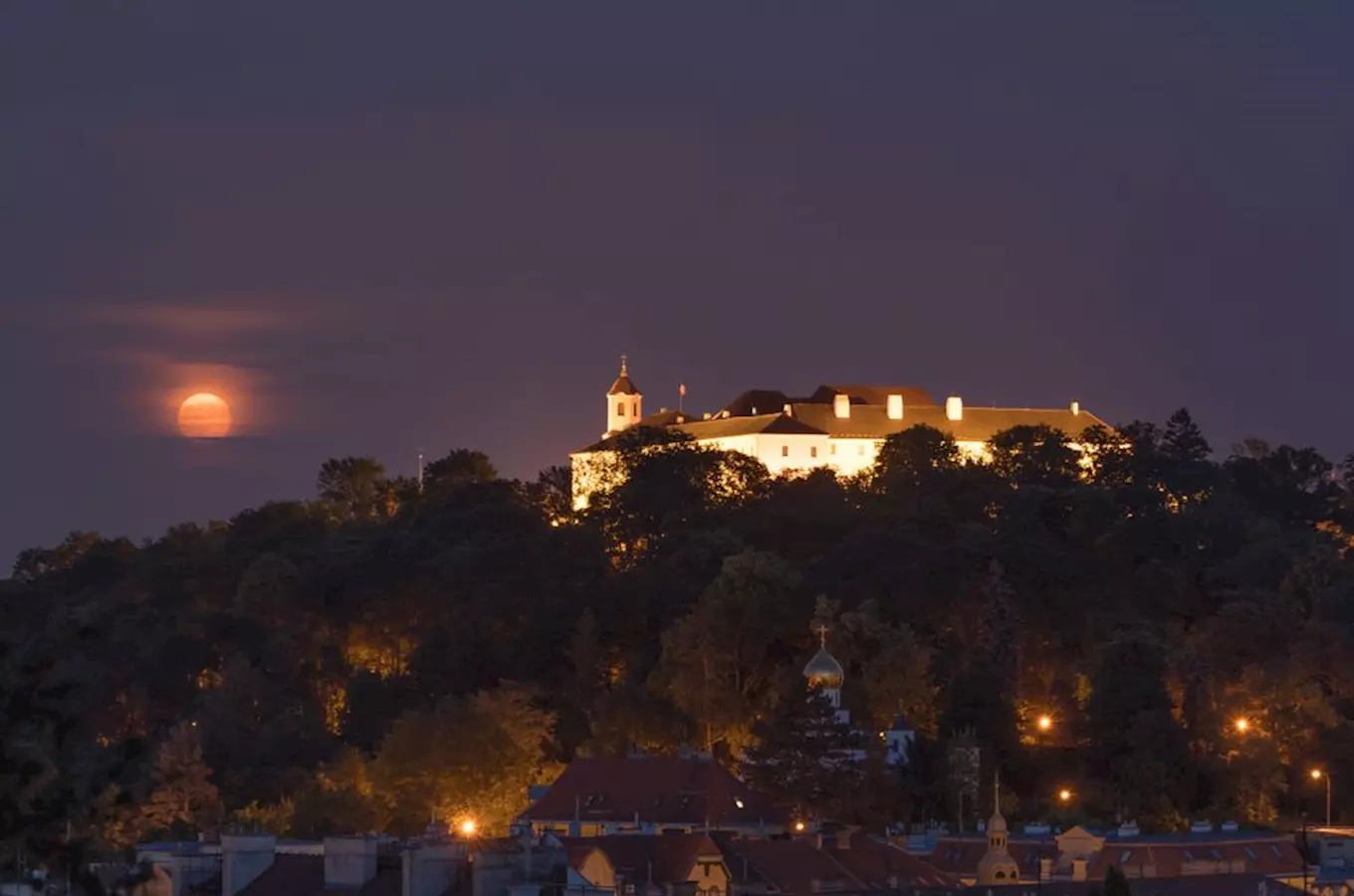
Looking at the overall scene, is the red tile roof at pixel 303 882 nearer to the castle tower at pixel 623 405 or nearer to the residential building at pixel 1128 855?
the residential building at pixel 1128 855

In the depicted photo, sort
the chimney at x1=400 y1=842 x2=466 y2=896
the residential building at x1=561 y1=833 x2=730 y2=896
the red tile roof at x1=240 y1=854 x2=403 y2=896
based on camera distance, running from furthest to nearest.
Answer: the residential building at x1=561 y1=833 x2=730 y2=896, the red tile roof at x1=240 y1=854 x2=403 y2=896, the chimney at x1=400 y1=842 x2=466 y2=896

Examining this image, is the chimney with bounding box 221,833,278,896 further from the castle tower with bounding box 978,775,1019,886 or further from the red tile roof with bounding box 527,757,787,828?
the red tile roof with bounding box 527,757,787,828

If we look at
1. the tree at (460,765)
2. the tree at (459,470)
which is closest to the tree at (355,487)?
the tree at (459,470)

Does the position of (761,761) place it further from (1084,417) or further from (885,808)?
(1084,417)

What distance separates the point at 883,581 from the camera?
8981cm

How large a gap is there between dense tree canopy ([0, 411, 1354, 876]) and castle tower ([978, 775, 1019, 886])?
6102 mm

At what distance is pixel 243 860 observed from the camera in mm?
52406

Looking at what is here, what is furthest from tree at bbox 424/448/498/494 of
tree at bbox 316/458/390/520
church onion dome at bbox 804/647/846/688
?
church onion dome at bbox 804/647/846/688

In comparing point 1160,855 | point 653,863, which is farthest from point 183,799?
point 1160,855

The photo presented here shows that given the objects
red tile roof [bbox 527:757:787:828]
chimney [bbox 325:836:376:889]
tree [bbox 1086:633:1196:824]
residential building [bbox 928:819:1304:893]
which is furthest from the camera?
tree [bbox 1086:633:1196:824]

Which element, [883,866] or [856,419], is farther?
[856,419]

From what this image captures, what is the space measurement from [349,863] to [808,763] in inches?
854

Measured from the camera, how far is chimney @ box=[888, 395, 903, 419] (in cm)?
12400

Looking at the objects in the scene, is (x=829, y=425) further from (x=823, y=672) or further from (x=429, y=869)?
(x=429, y=869)
